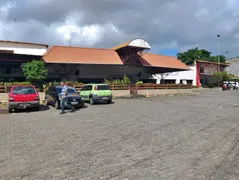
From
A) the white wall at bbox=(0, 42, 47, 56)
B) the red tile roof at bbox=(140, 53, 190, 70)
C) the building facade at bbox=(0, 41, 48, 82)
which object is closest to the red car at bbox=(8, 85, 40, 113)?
the building facade at bbox=(0, 41, 48, 82)

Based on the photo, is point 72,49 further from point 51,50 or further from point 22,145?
point 22,145

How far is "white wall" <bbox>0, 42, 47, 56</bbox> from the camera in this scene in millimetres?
22725

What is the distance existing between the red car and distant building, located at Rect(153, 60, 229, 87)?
25607 mm

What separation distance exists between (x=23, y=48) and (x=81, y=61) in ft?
22.8

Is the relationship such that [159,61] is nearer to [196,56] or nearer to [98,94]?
[98,94]

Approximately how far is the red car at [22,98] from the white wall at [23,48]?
1234 cm

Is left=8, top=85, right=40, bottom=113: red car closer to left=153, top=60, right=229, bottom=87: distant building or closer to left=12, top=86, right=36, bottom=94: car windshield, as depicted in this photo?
left=12, top=86, right=36, bottom=94: car windshield

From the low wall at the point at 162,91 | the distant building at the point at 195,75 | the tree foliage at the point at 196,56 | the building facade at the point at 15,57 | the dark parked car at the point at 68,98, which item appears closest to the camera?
the dark parked car at the point at 68,98

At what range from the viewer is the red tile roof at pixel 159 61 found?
96.6ft

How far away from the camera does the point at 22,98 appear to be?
12289 mm

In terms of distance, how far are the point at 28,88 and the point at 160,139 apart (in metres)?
9.79

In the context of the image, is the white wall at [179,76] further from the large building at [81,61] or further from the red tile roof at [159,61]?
the large building at [81,61]

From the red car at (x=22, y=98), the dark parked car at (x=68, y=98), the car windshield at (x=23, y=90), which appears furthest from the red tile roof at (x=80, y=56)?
the red car at (x=22, y=98)

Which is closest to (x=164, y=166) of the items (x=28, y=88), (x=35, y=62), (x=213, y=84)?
(x=28, y=88)
